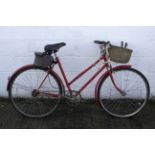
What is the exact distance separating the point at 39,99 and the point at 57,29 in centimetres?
119

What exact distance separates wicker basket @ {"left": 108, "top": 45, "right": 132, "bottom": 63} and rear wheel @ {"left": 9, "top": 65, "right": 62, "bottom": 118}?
922 mm

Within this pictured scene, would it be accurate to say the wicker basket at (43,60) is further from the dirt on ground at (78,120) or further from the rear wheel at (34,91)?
the dirt on ground at (78,120)

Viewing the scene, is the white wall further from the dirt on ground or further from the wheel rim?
the dirt on ground

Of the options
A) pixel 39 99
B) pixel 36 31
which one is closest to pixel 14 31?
pixel 36 31

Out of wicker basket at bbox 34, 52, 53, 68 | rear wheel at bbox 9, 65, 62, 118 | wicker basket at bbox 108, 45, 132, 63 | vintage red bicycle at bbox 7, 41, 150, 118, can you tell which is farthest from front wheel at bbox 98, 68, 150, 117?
wicker basket at bbox 34, 52, 53, 68

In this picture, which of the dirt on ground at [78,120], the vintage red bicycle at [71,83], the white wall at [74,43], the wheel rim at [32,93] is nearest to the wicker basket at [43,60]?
the vintage red bicycle at [71,83]

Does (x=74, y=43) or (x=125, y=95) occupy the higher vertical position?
(x=74, y=43)

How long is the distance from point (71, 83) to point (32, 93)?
0.63 metres

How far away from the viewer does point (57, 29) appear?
6688 mm

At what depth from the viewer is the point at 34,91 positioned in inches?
247

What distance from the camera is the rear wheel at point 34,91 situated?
623 cm

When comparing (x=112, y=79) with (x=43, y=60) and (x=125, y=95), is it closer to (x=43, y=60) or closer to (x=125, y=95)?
(x=125, y=95)

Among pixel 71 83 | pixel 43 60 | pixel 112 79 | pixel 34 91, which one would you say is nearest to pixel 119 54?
pixel 112 79

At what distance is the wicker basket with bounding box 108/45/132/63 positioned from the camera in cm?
614
